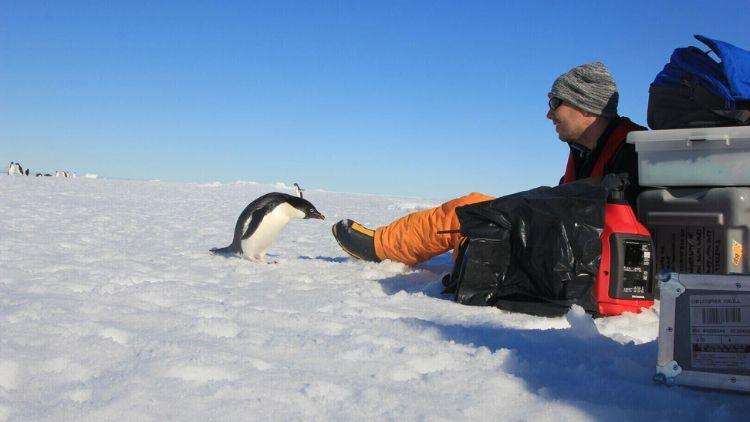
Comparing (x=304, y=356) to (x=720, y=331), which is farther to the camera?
(x=304, y=356)

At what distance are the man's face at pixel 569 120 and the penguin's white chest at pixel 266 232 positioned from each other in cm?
223

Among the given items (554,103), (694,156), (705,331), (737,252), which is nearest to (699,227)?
(737,252)

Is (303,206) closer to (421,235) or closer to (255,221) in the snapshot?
(255,221)

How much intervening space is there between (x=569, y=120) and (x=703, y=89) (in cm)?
82

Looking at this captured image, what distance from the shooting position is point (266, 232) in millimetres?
4363

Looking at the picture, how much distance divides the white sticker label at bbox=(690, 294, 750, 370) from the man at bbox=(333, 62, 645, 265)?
1.49 meters

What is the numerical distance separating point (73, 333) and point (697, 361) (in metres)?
1.76

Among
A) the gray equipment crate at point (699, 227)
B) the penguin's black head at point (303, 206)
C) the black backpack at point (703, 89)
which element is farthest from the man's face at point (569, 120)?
the penguin's black head at point (303, 206)

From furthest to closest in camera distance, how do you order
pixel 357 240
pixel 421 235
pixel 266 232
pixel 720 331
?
pixel 266 232
pixel 357 240
pixel 421 235
pixel 720 331

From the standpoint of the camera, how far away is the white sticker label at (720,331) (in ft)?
4.32

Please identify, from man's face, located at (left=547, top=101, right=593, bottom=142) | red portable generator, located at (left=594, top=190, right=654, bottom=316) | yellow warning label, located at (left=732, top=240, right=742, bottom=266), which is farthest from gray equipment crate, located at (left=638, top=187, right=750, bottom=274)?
man's face, located at (left=547, top=101, right=593, bottom=142)

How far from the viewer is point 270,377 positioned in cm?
152

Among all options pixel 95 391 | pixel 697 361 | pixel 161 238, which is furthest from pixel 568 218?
pixel 161 238

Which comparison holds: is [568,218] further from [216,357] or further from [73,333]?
[73,333]
